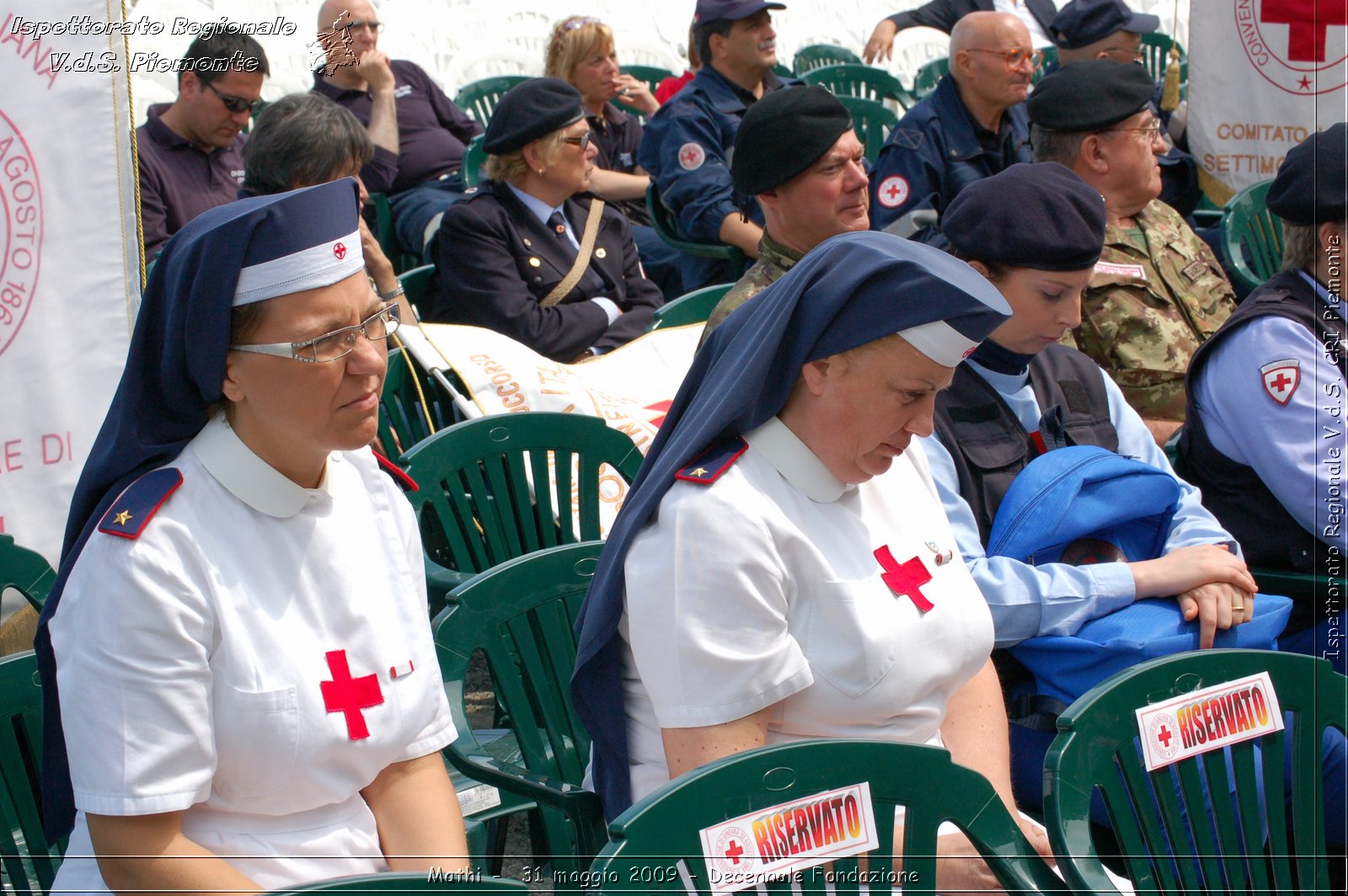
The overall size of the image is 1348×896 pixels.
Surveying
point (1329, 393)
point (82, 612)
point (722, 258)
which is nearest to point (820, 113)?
point (1329, 393)

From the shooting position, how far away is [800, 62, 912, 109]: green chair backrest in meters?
8.29

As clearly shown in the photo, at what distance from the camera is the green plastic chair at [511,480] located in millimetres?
3254

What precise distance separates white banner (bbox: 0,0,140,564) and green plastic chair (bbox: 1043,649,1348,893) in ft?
7.76

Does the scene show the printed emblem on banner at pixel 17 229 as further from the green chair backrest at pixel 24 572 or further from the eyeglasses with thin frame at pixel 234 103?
the eyeglasses with thin frame at pixel 234 103

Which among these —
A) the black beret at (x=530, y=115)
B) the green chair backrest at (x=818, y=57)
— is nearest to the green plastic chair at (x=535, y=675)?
the black beret at (x=530, y=115)

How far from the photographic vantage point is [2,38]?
302 cm

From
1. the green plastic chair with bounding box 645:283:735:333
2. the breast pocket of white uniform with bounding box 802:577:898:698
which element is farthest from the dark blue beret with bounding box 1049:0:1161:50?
the breast pocket of white uniform with bounding box 802:577:898:698

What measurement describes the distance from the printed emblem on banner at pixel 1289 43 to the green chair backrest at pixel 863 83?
2655 millimetres

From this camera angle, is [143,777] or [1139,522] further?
[1139,522]

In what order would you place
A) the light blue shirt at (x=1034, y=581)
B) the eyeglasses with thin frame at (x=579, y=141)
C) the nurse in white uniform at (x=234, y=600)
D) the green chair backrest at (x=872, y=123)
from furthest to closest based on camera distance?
the green chair backrest at (x=872, y=123) < the eyeglasses with thin frame at (x=579, y=141) < the light blue shirt at (x=1034, y=581) < the nurse in white uniform at (x=234, y=600)

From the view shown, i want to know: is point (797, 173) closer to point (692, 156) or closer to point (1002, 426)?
point (1002, 426)

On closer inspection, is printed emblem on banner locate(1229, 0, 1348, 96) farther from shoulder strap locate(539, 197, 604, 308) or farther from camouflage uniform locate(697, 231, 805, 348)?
camouflage uniform locate(697, 231, 805, 348)

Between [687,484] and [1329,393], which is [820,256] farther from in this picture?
[1329,393]

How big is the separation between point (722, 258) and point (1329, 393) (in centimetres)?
328
